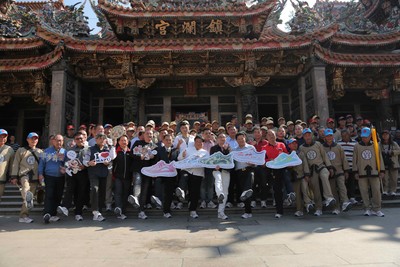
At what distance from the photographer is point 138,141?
213 inches

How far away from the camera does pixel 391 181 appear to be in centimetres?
630

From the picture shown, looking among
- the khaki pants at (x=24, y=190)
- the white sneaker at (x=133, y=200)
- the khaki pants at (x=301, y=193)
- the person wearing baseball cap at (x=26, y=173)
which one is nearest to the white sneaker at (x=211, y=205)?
the white sneaker at (x=133, y=200)

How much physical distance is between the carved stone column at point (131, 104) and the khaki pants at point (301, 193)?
6185 mm

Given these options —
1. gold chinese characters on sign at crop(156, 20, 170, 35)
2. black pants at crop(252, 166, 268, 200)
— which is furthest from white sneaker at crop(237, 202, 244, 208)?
gold chinese characters on sign at crop(156, 20, 170, 35)

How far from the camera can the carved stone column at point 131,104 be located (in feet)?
31.7

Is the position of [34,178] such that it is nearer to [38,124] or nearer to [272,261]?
[272,261]

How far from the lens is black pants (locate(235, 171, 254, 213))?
4.96 meters

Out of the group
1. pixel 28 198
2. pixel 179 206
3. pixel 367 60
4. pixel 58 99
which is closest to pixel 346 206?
pixel 179 206

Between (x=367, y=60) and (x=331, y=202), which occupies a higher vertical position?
(x=367, y=60)

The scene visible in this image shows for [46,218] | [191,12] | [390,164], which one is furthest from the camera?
[191,12]

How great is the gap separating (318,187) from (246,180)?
140 centimetres

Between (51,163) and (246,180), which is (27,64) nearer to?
(51,163)

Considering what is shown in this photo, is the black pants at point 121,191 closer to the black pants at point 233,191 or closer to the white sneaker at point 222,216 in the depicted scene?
the white sneaker at point 222,216

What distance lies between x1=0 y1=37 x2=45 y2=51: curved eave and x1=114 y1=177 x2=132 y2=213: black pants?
23.6 feet
